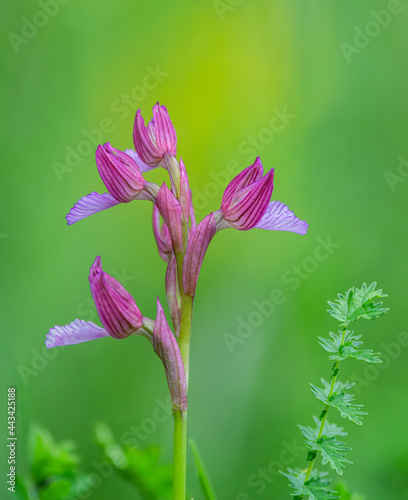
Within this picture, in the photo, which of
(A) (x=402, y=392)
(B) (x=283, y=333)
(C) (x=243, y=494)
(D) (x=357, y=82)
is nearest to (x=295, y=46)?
(D) (x=357, y=82)

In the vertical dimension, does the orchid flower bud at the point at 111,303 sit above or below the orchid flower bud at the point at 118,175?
below

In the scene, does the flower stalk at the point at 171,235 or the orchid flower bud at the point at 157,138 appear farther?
the orchid flower bud at the point at 157,138

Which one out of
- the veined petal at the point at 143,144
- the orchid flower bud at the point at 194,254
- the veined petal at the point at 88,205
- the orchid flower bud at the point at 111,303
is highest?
the veined petal at the point at 143,144

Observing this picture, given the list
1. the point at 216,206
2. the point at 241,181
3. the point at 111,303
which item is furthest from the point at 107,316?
the point at 216,206

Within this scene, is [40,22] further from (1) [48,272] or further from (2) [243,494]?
(2) [243,494]

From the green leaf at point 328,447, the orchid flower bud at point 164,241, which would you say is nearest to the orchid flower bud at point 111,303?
the orchid flower bud at point 164,241

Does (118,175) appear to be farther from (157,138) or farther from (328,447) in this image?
(328,447)

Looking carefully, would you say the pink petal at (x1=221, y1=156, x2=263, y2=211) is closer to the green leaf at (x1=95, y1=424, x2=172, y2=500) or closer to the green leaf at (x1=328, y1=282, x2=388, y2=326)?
the green leaf at (x1=328, y1=282, x2=388, y2=326)

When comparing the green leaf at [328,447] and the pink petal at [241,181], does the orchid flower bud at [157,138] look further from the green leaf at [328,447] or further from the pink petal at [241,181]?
the green leaf at [328,447]
